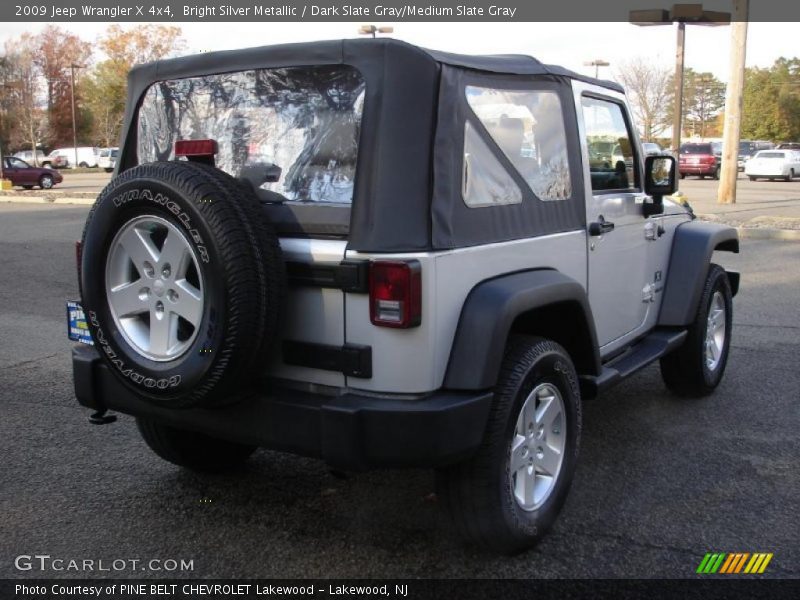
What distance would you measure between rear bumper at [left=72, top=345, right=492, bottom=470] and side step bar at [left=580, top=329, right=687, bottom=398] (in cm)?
103

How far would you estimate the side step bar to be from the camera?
379cm

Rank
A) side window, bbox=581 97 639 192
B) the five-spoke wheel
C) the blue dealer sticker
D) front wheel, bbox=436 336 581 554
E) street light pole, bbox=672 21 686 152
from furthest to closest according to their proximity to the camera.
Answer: street light pole, bbox=672 21 686 152, side window, bbox=581 97 639 192, the blue dealer sticker, front wheel, bbox=436 336 581 554, the five-spoke wheel

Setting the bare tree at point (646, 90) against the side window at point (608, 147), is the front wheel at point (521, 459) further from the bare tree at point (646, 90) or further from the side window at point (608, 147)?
the bare tree at point (646, 90)

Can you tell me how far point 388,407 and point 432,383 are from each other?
0.62 feet

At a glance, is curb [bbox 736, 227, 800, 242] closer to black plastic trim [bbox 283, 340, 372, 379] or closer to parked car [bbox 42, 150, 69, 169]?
black plastic trim [bbox 283, 340, 372, 379]

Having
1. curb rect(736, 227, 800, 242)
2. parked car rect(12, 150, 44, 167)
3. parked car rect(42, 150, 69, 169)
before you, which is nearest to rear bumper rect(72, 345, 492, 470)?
curb rect(736, 227, 800, 242)

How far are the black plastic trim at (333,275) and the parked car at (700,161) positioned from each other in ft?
119

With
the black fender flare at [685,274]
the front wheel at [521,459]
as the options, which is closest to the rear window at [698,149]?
the black fender flare at [685,274]

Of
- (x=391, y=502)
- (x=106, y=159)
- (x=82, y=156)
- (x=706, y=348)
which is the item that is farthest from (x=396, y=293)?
(x=82, y=156)

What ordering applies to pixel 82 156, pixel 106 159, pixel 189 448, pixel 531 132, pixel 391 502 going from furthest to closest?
pixel 82 156
pixel 106 159
pixel 189 448
pixel 391 502
pixel 531 132

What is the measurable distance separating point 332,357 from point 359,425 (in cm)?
31

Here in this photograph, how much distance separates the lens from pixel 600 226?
400cm

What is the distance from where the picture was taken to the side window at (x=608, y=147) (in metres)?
4.05

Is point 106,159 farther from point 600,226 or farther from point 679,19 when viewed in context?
point 600,226
